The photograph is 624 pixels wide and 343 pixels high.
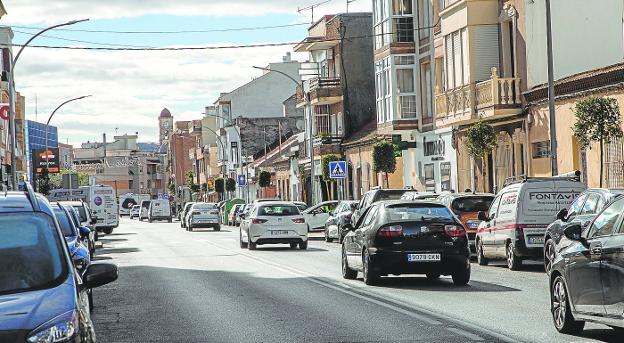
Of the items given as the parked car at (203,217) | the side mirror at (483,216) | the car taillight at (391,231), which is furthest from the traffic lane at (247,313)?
the parked car at (203,217)

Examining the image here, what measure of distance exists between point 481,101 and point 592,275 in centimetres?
3052

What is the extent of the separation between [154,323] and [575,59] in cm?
2582

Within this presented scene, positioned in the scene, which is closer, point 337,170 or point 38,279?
point 38,279

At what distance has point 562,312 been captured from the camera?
1258 cm

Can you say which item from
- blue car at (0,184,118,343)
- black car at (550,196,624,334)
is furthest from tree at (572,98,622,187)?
blue car at (0,184,118,343)

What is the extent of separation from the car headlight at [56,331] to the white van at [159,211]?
4038 inches

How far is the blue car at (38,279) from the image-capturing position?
7.36 metres

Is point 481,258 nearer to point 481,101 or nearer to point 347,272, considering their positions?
point 347,272

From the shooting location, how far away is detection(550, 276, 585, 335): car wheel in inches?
489

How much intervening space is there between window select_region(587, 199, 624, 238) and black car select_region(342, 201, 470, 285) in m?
8.18

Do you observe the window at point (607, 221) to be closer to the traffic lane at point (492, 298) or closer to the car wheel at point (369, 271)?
the traffic lane at point (492, 298)

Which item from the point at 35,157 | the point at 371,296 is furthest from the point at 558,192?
the point at 35,157

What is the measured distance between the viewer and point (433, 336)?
1280cm

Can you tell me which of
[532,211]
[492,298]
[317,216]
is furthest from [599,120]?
[317,216]
